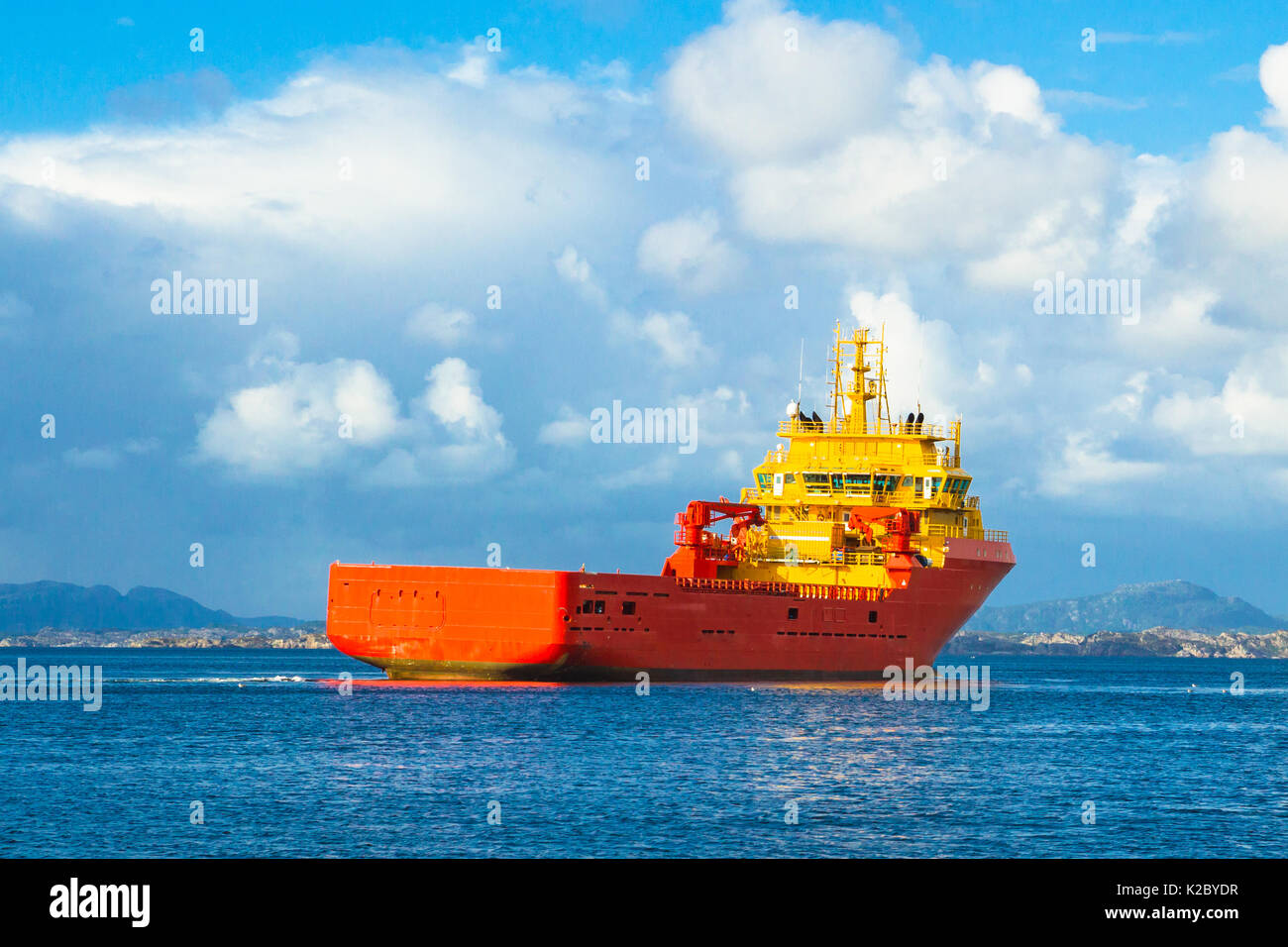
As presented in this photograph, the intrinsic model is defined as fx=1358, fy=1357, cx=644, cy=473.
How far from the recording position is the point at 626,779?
32281 millimetres

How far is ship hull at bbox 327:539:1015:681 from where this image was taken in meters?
52.4

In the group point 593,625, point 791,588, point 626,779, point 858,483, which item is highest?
point 858,483

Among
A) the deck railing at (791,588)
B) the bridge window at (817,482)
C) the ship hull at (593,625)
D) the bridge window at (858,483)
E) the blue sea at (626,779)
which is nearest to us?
the blue sea at (626,779)

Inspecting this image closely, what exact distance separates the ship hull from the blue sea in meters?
1.43

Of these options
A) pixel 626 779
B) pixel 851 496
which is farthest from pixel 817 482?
pixel 626 779

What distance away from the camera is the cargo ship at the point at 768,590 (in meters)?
52.7

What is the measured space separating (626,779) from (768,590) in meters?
25.6

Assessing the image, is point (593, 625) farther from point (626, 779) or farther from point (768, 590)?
point (626, 779)

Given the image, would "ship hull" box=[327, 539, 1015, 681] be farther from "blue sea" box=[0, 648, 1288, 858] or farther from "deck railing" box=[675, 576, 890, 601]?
"blue sea" box=[0, 648, 1288, 858]

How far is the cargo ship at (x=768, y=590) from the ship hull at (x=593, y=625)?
0.18 ft

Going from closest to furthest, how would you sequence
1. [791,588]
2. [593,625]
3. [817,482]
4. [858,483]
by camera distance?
1. [593,625]
2. [791,588]
3. [858,483]
4. [817,482]

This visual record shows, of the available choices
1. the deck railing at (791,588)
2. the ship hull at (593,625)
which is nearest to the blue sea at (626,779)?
the ship hull at (593,625)

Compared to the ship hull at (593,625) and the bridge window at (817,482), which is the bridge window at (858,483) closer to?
the bridge window at (817,482)
